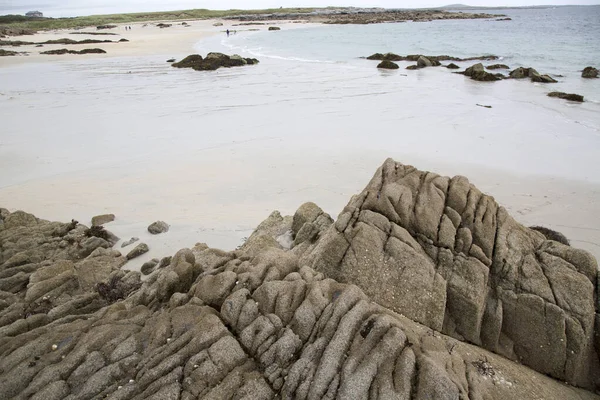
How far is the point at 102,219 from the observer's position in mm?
Result: 11227

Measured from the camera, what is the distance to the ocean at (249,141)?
40.5ft

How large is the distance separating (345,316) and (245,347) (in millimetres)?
1510

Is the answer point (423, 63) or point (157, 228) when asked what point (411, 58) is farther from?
point (157, 228)

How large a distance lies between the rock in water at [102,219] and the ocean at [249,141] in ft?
1.89

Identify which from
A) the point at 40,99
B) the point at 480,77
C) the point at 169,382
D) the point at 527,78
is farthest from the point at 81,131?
the point at 527,78

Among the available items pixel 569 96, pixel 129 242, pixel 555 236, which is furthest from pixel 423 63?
pixel 129 242

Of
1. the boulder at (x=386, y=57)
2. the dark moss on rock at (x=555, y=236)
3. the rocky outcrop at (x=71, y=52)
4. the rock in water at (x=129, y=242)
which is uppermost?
the rocky outcrop at (x=71, y=52)

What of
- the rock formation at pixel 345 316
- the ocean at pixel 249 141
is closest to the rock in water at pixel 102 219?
the ocean at pixel 249 141

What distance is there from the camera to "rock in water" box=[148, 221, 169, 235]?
A: 10.7 meters

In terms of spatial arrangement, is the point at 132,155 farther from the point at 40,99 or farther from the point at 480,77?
the point at 480,77

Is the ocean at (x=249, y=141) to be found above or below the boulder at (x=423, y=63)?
below

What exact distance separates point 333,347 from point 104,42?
228 ft

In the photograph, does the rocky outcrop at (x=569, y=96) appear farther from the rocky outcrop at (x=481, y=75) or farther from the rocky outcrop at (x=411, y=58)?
the rocky outcrop at (x=411, y=58)

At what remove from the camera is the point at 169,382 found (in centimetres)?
504
